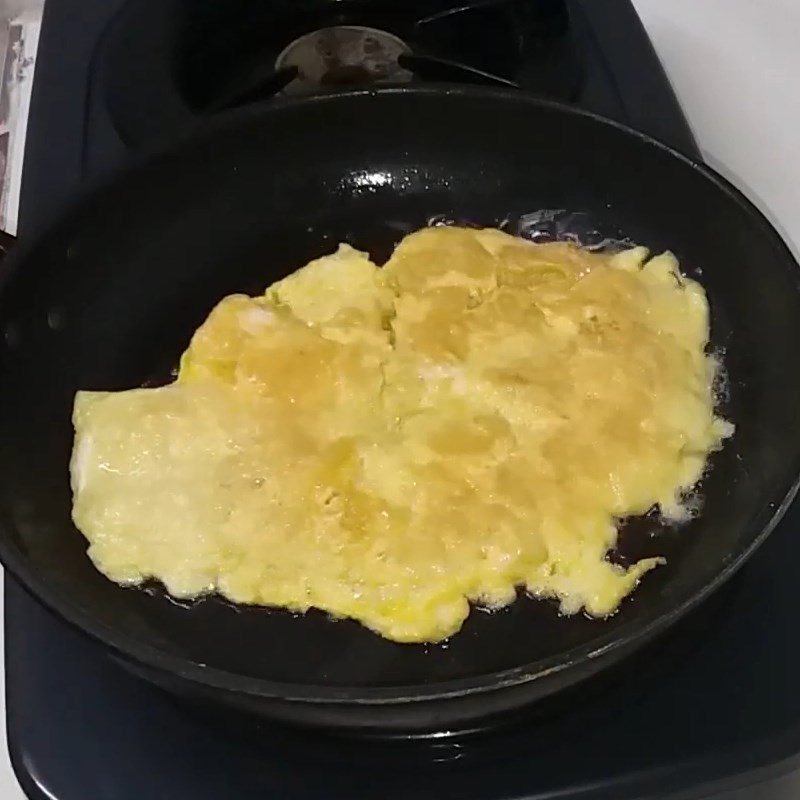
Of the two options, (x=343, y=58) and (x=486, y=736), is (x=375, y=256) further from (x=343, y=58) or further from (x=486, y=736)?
(x=486, y=736)

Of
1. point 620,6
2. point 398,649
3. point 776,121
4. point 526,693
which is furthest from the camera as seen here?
point 620,6

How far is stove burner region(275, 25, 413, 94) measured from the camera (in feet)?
3.60

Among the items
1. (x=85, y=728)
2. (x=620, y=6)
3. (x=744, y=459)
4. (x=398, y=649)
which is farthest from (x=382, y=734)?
(x=620, y=6)

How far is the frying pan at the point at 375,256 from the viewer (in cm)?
62

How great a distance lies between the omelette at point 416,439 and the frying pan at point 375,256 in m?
0.02

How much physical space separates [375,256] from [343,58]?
28cm

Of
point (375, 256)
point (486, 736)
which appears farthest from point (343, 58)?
point (486, 736)

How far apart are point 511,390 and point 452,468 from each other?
0.28ft

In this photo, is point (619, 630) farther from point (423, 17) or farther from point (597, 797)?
point (423, 17)

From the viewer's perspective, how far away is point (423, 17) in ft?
3.66

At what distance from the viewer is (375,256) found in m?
0.96

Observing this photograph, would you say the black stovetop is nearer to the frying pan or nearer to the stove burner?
the frying pan

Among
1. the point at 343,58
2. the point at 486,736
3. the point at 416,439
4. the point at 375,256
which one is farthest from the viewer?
the point at 343,58

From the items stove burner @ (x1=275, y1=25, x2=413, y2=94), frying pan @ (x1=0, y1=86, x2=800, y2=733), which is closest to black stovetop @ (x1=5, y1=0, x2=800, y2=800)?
frying pan @ (x1=0, y1=86, x2=800, y2=733)
